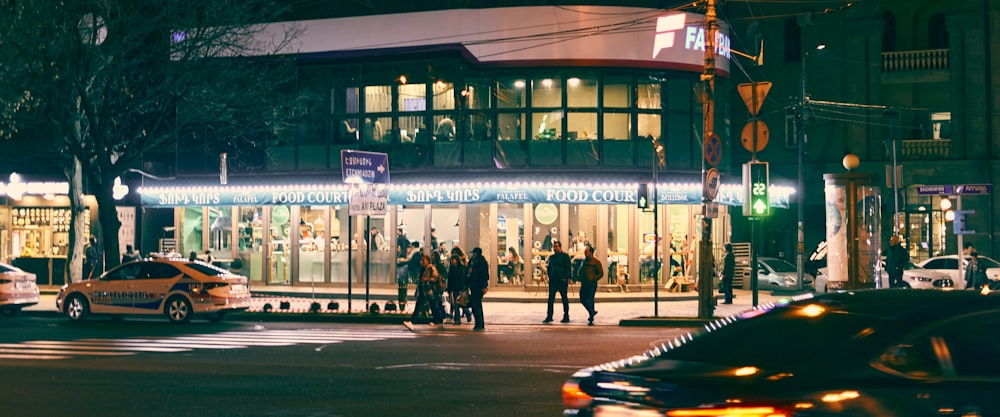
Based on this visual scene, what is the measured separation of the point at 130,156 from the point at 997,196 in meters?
32.8

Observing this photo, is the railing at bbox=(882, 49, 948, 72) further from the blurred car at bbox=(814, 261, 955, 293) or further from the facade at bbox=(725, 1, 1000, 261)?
the blurred car at bbox=(814, 261, 955, 293)

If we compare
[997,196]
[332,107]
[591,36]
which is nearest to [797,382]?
[591,36]

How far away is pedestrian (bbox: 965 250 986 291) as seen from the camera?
32.2 metres

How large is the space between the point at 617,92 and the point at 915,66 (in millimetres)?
18055

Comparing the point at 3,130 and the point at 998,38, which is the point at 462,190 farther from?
the point at 998,38

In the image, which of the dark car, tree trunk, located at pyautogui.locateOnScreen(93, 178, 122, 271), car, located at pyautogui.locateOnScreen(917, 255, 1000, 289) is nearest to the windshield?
car, located at pyautogui.locateOnScreen(917, 255, 1000, 289)

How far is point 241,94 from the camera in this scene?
107ft

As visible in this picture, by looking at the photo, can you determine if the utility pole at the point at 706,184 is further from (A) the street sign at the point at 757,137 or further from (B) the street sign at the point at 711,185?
(A) the street sign at the point at 757,137

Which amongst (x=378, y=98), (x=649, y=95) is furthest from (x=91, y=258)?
(x=649, y=95)

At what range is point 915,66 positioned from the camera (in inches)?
1849

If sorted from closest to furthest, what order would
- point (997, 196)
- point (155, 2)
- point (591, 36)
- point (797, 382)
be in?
point (797, 382), point (155, 2), point (591, 36), point (997, 196)

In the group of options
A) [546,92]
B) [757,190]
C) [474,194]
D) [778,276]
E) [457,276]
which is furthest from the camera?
[778,276]

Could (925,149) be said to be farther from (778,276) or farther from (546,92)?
(546,92)

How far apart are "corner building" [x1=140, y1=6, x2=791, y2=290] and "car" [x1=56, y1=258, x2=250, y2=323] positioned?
9373 millimetres
